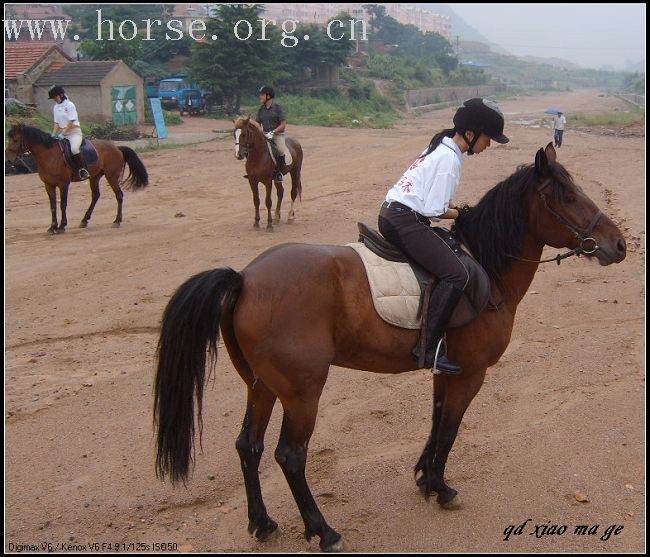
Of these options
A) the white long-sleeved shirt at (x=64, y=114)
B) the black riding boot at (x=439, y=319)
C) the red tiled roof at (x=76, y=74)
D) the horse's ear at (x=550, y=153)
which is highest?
the red tiled roof at (x=76, y=74)

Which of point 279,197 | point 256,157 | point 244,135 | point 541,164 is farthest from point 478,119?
point 279,197

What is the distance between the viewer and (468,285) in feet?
14.0

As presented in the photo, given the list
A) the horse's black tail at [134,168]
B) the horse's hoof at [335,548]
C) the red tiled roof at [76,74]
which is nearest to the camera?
the horse's hoof at [335,548]

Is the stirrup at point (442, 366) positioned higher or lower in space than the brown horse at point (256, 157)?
lower

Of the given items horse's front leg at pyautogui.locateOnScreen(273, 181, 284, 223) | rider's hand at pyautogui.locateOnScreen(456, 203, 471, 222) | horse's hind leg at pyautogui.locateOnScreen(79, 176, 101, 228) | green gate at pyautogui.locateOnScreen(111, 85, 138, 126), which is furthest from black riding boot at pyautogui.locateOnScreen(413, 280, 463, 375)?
green gate at pyautogui.locateOnScreen(111, 85, 138, 126)

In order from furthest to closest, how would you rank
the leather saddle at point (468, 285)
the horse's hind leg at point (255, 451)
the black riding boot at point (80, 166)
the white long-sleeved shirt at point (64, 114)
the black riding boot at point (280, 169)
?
the black riding boot at point (280, 169)
the black riding boot at point (80, 166)
the white long-sleeved shirt at point (64, 114)
the leather saddle at point (468, 285)
the horse's hind leg at point (255, 451)

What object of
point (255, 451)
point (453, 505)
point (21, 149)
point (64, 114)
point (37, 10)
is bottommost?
point (453, 505)

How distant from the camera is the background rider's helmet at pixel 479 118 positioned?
430 centimetres

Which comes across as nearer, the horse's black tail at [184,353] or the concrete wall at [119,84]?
the horse's black tail at [184,353]

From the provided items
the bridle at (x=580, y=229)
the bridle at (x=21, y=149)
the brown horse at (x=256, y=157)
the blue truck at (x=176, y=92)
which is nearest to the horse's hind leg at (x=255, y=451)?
the bridle at (x=580, y=229)

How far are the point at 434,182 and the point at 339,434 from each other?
2280mm

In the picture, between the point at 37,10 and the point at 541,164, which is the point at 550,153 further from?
the point at 37,10

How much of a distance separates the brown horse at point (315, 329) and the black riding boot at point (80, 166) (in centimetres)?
981

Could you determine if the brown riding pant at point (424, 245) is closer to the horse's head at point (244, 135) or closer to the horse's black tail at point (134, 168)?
the horse's head at point (244, 135)
